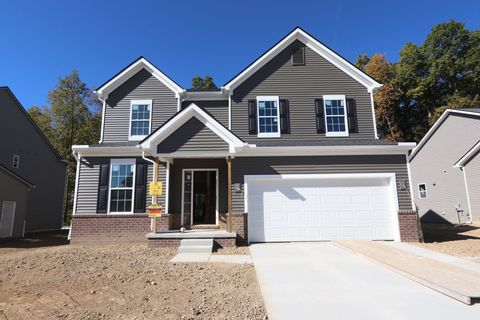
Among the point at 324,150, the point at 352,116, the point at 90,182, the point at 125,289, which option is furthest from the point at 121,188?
the point at 352,116

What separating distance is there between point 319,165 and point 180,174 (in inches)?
209

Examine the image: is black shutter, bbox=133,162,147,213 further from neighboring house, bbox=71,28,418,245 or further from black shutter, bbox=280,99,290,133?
black shutter, bbox=280,99,290,133

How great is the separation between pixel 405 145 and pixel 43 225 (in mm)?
20764

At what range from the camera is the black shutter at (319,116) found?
12.3 metres

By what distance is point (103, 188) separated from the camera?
1145 centimetres

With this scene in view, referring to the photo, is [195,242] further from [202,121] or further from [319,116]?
[319,116]

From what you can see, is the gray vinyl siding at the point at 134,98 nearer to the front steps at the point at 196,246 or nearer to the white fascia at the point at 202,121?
the white fascia at the point at 202,121

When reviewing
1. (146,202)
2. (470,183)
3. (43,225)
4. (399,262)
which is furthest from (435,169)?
(43,225)

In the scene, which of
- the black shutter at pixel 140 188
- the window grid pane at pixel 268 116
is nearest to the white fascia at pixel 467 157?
the window grid pane at pixel 268 116

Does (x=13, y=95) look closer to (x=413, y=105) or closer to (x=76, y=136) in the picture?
(x=76, y=136)

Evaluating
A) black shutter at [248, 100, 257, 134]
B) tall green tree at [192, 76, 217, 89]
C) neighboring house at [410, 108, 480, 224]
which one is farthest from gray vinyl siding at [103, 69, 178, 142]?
tall green tree at [192, 76, 217, 89]

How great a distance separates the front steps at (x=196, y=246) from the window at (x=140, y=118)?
5.11m

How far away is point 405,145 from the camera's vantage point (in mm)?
10812

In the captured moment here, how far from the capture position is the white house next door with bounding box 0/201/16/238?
15164 millimetres
